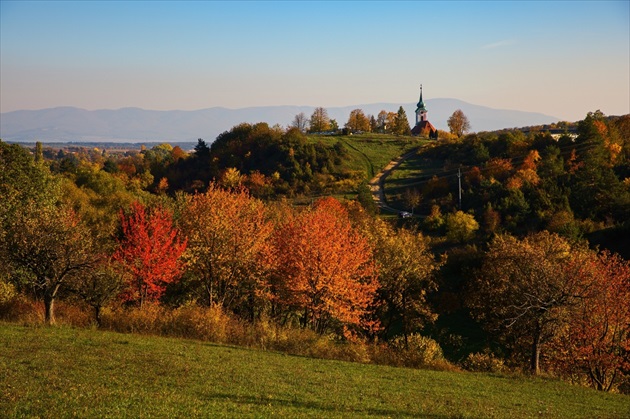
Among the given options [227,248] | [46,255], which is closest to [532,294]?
[227,248]

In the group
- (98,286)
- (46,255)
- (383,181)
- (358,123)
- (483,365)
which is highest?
(358,123)

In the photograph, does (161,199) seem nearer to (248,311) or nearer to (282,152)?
(248,311)

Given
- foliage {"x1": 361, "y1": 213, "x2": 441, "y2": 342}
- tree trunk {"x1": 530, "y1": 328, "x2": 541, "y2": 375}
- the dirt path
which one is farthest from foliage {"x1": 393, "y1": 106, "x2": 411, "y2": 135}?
tree trunk {"x1": 530, "y1": 328, "x2": 541, "y2": 375}

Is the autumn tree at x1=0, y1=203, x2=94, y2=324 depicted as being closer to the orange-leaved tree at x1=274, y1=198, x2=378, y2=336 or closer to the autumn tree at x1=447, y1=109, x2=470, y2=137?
the orange-leaved tree at x1=274, y1=198, x2=378, y2=336

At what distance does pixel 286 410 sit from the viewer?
18844mm

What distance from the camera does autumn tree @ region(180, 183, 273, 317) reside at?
4431 cm

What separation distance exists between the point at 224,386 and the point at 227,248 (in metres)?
23.4

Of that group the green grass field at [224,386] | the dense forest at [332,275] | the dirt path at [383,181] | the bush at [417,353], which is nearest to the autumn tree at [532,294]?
the dense forest at [332,275]

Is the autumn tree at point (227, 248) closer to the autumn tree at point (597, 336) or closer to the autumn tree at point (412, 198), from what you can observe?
the autumn tree at point (597, 336)

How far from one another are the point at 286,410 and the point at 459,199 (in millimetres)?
86917

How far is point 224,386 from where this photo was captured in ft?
71.2

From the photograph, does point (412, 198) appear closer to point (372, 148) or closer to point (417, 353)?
point (372, 148)

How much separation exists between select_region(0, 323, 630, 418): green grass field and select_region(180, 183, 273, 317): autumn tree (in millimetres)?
13073

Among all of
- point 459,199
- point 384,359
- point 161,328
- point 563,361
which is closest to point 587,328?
point 563,361
